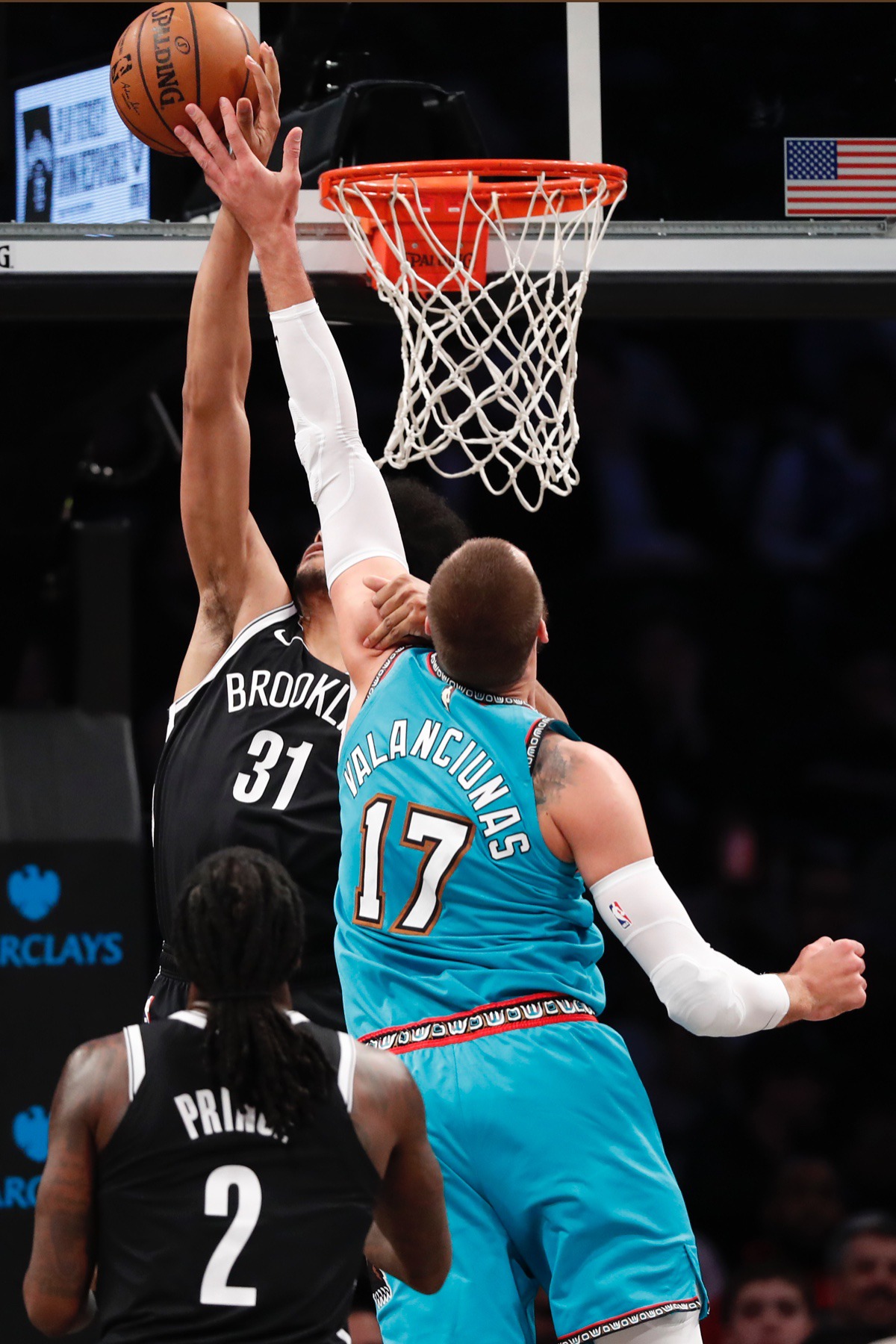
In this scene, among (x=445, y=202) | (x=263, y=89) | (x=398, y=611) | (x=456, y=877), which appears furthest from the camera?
(x=445, y=202)

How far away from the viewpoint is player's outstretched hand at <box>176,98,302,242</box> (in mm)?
3498

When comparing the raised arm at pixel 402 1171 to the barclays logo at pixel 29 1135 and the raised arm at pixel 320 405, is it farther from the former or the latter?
the barclays logo at pixel 29 1135

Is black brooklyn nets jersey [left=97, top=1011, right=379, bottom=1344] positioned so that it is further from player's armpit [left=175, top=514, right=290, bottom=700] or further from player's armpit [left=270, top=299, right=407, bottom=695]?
player's armpit [left=175, top=514, right=290, bottom=700]

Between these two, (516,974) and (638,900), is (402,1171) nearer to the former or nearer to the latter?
(516,974)

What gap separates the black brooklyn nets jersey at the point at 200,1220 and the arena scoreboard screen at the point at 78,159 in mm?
3113

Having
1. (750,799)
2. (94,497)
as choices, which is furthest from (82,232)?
(750,799)

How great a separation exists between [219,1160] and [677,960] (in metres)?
0.88

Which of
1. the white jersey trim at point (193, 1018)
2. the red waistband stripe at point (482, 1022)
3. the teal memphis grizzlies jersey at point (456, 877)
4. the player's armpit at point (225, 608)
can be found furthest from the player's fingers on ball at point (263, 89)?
the white jersey trim at point (193, 1018)

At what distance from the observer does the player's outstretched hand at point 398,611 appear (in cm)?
321

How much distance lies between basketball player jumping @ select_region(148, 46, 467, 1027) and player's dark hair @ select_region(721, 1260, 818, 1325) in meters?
2.65

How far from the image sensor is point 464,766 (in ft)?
9.81

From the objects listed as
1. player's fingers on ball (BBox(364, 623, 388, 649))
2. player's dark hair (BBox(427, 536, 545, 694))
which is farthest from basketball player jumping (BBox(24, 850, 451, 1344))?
player's fingers on ball (BBox(364, 623, 388, 649))

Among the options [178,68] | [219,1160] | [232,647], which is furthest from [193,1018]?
[178,68]

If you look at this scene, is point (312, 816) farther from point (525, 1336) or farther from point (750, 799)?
point (750, 799)
